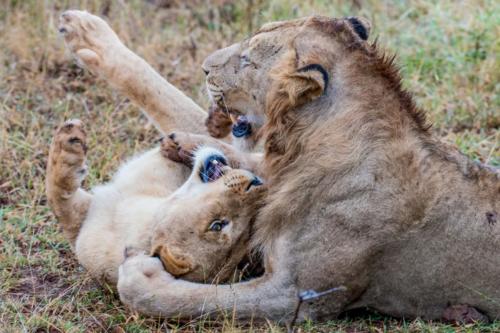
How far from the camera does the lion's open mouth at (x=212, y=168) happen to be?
14.9 ft

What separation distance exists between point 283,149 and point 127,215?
2.68 feet

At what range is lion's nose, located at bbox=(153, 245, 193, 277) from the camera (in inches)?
167

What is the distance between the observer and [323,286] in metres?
4.19

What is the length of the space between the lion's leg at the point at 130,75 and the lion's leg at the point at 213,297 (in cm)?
140

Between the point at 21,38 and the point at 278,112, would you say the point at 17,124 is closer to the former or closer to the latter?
the point at 21,38

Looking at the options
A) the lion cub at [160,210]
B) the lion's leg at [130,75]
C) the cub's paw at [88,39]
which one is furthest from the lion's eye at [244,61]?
the cub's paw at [88,39]

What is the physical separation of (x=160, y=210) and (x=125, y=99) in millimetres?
2619

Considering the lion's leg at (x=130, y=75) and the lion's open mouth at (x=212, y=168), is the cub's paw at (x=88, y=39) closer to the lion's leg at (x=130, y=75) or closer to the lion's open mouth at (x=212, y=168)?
the lion's leg at (x=130, y=75)

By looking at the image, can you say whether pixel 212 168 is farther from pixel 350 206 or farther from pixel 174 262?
pixel 350 206

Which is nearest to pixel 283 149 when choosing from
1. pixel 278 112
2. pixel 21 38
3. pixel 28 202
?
pixel 278 112

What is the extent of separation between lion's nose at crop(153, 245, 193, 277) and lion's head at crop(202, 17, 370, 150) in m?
0.70

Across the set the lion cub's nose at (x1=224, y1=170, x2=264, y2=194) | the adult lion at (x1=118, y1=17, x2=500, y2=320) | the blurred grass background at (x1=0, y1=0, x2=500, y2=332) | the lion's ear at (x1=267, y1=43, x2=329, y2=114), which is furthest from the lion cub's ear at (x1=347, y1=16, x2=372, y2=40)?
the blurred grass background at (x1=0, y1=0, x2=500, y2=332)

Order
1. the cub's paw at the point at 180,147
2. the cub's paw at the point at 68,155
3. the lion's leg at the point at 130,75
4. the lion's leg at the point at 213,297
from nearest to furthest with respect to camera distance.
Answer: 1. the lion's leg at the point at 213,297
2. the cub's paw at the point at 68,155
3. the cub's paw at the point at 180,147
4. the lion's leg at the point at 130,75

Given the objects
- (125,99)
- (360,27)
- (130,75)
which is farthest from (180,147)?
(125,99)
